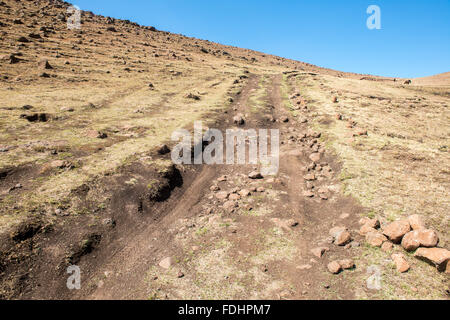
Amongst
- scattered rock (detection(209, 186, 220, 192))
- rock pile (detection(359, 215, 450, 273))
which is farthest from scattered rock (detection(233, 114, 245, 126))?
rock pile (detection(359, 215, 450, 273))

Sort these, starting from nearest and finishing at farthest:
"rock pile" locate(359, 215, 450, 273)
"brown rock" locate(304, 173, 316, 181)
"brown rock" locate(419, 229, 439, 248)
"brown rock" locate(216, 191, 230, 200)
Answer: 1. "rock pile" locate(359, 215, 450, 273)
2. "brown rock" locate(419, 229, 439, 248)
3. "brown rock" locate(216, 191, 230, 200)
4. "brown rock" locate(304, 173, 316, 181)

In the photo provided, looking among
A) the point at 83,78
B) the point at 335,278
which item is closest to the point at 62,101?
the point at 83,78

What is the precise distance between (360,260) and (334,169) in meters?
7.23

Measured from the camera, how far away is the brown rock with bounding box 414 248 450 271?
6863 millimetres

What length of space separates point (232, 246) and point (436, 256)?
6.54 meters

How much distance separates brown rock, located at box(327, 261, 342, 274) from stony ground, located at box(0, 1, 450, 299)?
5 centimetres

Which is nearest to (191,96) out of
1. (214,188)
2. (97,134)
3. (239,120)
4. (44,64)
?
(239,120)

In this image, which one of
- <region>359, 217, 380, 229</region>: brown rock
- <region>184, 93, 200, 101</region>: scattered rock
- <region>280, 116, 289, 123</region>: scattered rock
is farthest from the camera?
<region>184, 93, 200, 101</region>: scattered rock

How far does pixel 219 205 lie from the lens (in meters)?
12.2

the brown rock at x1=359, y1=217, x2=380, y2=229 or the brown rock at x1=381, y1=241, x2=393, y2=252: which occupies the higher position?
the brown rock at x1=359, y1=217, x2=380, y2=229

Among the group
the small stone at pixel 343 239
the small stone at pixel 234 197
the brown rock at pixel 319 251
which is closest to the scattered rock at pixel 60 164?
the small stone at pixel 234 197

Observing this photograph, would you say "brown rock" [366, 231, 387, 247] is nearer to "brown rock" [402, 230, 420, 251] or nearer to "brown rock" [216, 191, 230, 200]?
"brown rock" [402, 230, 420, 251]

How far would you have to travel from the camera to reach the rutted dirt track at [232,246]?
7.55 metres

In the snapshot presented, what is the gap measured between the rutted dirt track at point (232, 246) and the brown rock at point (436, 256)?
192 centimetres
